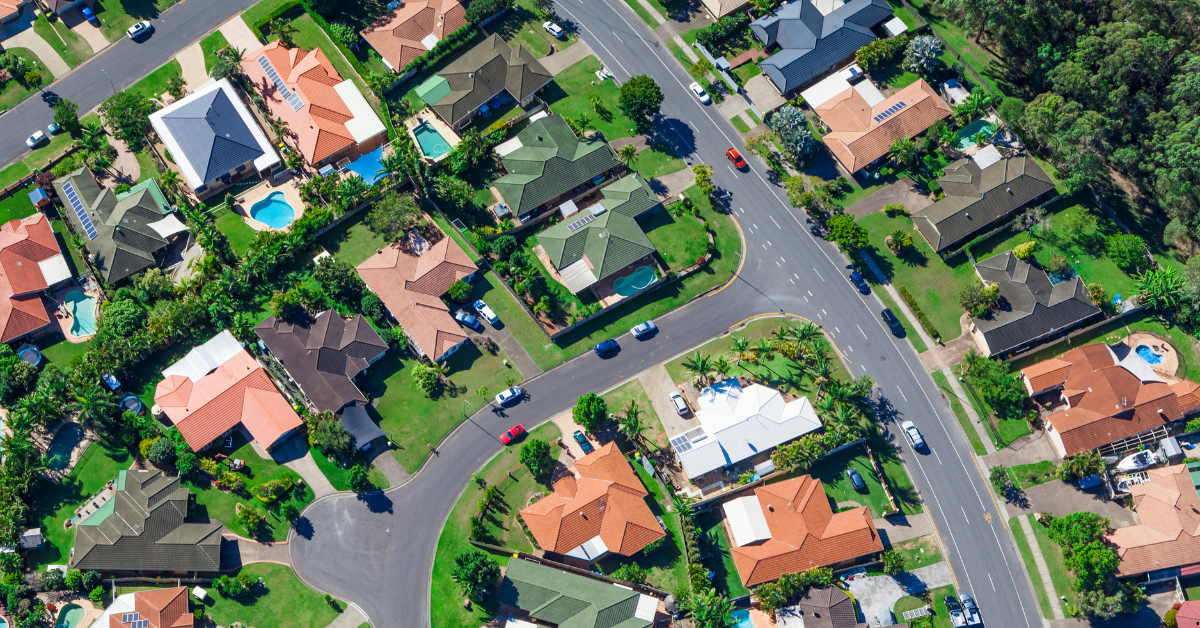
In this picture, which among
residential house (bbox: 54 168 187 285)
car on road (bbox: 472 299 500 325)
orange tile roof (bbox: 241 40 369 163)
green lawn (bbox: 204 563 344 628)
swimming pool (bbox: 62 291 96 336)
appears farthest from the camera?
orange tile roof (bbox: 241 40 369 163)

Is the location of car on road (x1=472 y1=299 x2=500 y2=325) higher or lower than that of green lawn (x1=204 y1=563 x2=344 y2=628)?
higher

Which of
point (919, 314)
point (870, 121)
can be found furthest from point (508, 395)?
point (870, 121)

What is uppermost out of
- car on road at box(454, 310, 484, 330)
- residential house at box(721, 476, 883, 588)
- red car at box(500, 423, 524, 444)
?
car on road at box(454, 310, 484, 330)

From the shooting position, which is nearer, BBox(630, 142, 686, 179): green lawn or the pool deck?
the pool deck

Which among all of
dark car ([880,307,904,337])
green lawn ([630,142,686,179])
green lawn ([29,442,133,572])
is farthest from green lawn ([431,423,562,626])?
dark car ([880,307,904,337])

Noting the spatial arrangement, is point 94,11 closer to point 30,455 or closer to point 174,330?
point 174,330

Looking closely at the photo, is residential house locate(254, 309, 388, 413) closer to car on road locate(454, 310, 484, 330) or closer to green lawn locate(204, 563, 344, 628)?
car on road locate(454, 310, 484, 330)

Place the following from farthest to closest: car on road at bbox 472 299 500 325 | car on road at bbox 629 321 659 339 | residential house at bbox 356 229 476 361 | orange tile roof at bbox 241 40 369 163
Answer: orange tile roof at bbox 241 40 369 163 → car on road at bbox 629 321 659 339 → car on road at bbox 472 299 500 325 → residential house at bbox 356 229 476 361
